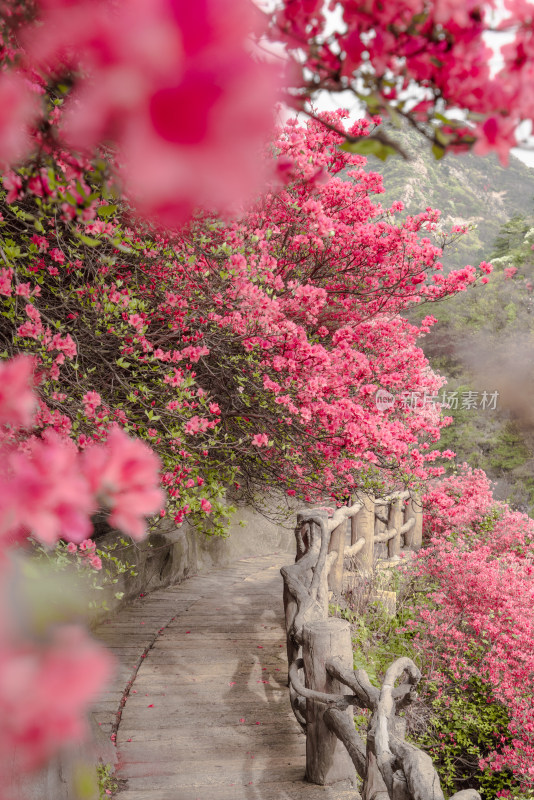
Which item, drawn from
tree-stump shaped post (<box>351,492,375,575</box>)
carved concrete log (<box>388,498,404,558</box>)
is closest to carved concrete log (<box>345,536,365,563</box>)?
tree-stump shaped post (<box>351,492,375,575</box>)

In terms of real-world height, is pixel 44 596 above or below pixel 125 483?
below

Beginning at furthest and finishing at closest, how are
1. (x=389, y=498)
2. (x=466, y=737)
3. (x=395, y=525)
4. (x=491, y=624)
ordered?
(x=395, y=525) < (x=389, y=498) < (x=491, y=624) < (x=466, y=737)

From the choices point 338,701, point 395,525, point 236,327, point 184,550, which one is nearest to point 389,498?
point 395,525

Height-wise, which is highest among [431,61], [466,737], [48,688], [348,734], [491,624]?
[431,61]

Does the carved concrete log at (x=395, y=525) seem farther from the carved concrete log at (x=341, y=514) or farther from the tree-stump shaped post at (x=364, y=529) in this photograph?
the carved concrete log at (x=341, y=514)

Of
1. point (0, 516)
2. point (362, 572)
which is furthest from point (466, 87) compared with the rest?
point (362, 572)

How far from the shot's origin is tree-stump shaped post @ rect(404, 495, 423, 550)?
9.37 metres

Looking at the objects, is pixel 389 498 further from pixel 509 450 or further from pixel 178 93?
pixel 509 450

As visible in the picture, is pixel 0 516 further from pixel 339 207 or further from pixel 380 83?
pixel 339 207

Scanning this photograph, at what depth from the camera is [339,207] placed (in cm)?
584

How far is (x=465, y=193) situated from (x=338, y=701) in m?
25.1

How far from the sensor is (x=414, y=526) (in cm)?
946

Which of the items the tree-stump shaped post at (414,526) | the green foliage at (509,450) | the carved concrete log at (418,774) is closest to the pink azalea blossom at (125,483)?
the carved concrete log at (418,774)

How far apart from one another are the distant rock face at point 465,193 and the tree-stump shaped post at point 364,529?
1601 centimetres
